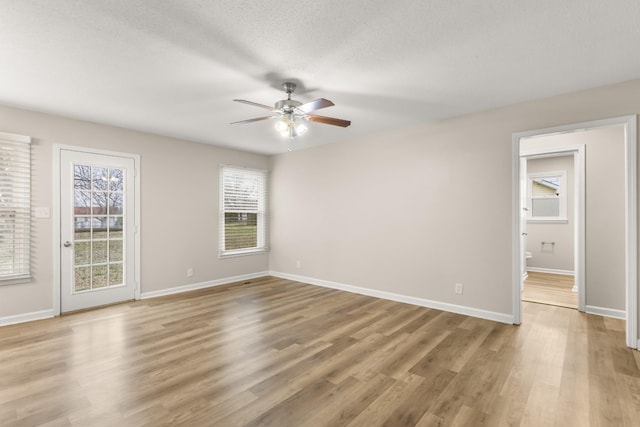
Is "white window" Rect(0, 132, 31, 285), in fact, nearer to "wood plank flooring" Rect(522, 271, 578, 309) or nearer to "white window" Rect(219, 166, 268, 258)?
"white window" Rect(219, 166, 268, 258)

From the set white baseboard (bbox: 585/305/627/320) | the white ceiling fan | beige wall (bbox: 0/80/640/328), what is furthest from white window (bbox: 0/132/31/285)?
white baseboard (bbox: 585/305/627/320)

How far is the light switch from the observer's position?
3.85 meters

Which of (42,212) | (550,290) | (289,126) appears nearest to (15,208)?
(42,212)

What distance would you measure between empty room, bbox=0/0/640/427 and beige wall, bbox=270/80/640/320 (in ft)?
0.10

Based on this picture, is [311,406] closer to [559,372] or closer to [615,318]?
[559,372]

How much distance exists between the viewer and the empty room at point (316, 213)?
208 cm

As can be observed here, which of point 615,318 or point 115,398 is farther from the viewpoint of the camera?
point 615,318

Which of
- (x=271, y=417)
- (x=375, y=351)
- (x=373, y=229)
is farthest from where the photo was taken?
(x=373, y=229)

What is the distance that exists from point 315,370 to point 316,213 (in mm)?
3517

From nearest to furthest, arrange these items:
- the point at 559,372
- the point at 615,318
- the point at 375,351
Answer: the point at 559,372 → the point at 375,351 → the point at 615,318

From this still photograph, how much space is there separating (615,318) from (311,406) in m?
4.13

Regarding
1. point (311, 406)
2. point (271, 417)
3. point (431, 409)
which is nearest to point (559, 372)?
point (431, 409)

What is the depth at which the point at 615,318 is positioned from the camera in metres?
3.80

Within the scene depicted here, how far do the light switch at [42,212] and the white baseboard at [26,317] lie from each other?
120cm
